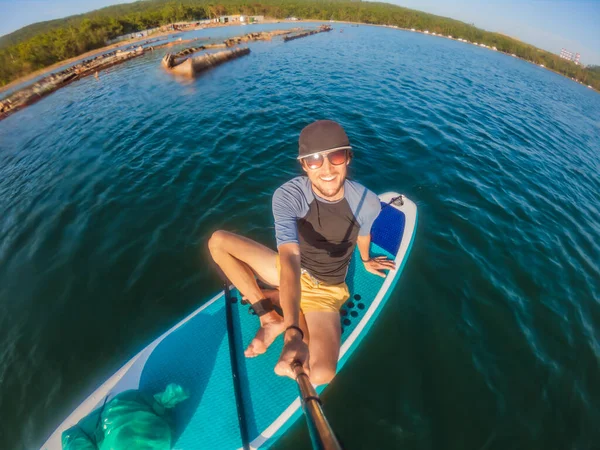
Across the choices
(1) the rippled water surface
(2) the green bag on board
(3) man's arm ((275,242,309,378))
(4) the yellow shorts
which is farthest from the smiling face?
(2) the green bag on board

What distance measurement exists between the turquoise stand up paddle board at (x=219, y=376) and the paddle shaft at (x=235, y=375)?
83 mm

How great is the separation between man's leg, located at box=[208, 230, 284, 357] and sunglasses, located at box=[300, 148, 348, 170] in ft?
4.88

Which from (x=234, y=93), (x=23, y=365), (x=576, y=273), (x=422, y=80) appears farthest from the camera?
(x=422, y=80)

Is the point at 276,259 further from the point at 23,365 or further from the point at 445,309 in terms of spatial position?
the point at 23,365

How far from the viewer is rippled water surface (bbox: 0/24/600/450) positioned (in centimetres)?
373

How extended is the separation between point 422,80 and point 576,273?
2202cm

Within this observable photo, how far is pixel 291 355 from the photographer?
254 centimetres

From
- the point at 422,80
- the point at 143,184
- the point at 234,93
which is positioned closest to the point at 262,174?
the point at 143,184

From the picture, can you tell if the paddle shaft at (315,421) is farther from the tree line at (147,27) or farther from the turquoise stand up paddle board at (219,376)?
the tree line at (147,27)

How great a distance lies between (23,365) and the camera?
4.21 m

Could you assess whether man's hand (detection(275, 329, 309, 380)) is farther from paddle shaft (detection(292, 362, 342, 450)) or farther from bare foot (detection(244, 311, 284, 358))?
bare foot (detection(244, 311, 284, 358))

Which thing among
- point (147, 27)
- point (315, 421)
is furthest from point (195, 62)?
point (147, 27)

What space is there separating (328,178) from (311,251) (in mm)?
1108

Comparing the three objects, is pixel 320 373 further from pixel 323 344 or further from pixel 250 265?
pixel 250 265
